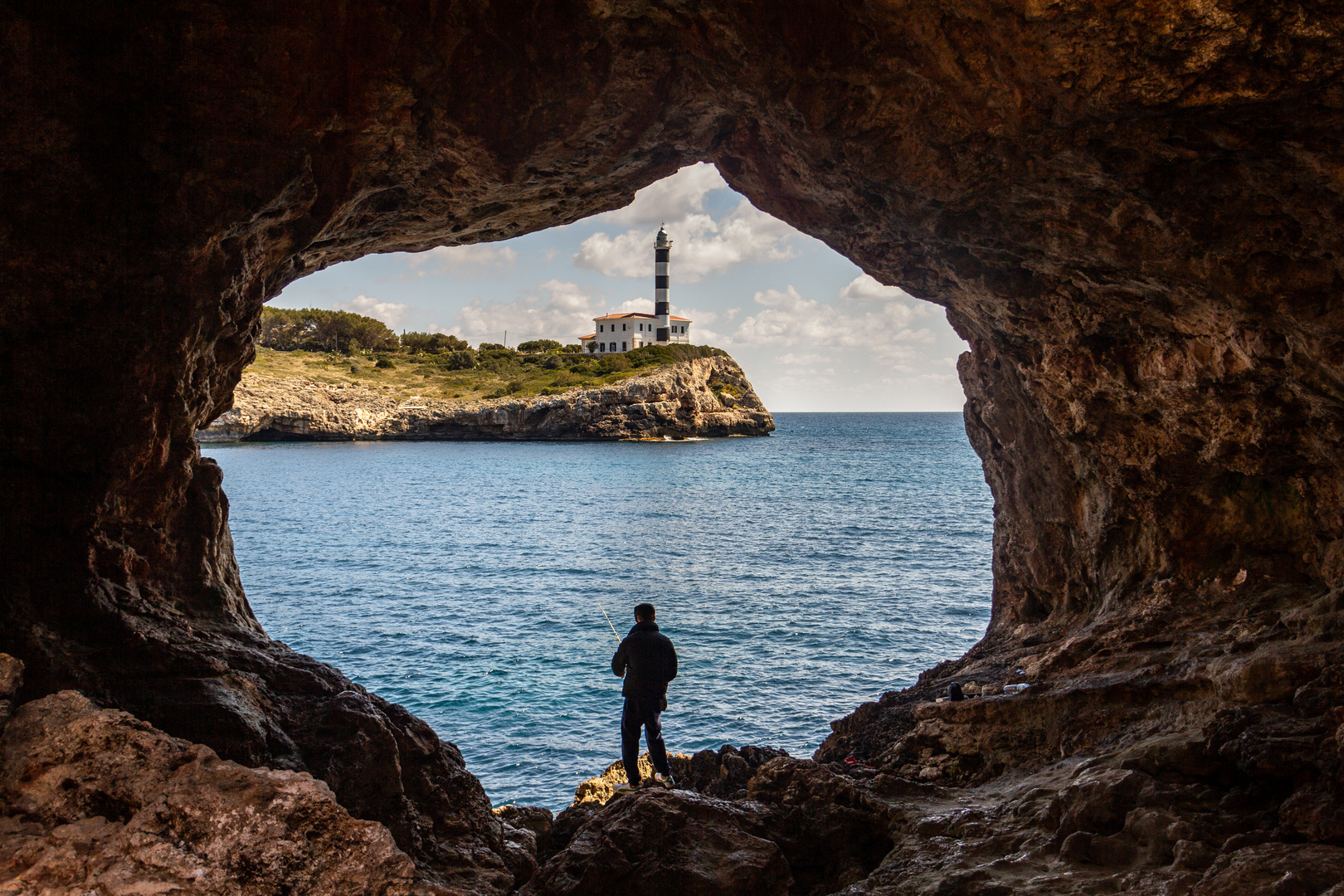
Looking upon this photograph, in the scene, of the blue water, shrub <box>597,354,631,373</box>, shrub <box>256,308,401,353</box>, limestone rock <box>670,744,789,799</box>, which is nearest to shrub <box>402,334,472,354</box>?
shrub <box>256,308,401,353</box>

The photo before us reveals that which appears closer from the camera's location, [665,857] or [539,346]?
[665,857]

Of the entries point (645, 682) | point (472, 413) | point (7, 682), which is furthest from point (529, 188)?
point (472, 413)

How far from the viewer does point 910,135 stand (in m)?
7.70

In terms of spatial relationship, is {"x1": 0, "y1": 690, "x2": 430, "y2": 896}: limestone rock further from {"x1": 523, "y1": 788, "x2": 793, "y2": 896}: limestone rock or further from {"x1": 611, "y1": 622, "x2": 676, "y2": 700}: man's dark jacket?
{"x1": 611, "y1": 622, "x2": 676, "y2": 700}: man's dark jacket

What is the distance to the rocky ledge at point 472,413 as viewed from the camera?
344ft

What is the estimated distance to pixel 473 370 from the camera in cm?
12650

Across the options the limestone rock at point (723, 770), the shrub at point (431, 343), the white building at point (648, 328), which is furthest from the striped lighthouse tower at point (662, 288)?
the limestone rock at point (723, 770)

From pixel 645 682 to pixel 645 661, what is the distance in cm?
29

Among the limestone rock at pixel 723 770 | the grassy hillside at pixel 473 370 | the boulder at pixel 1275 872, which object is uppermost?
the grassy hillside at pixel 473 370

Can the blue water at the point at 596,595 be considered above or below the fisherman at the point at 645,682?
below

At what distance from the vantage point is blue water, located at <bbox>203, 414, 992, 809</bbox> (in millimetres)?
17234

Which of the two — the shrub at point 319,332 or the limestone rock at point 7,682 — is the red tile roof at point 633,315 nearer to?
the shrub at point 319,332

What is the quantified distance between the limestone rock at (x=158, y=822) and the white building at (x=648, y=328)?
113 m

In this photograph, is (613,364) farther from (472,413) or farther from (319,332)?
(319,332)
